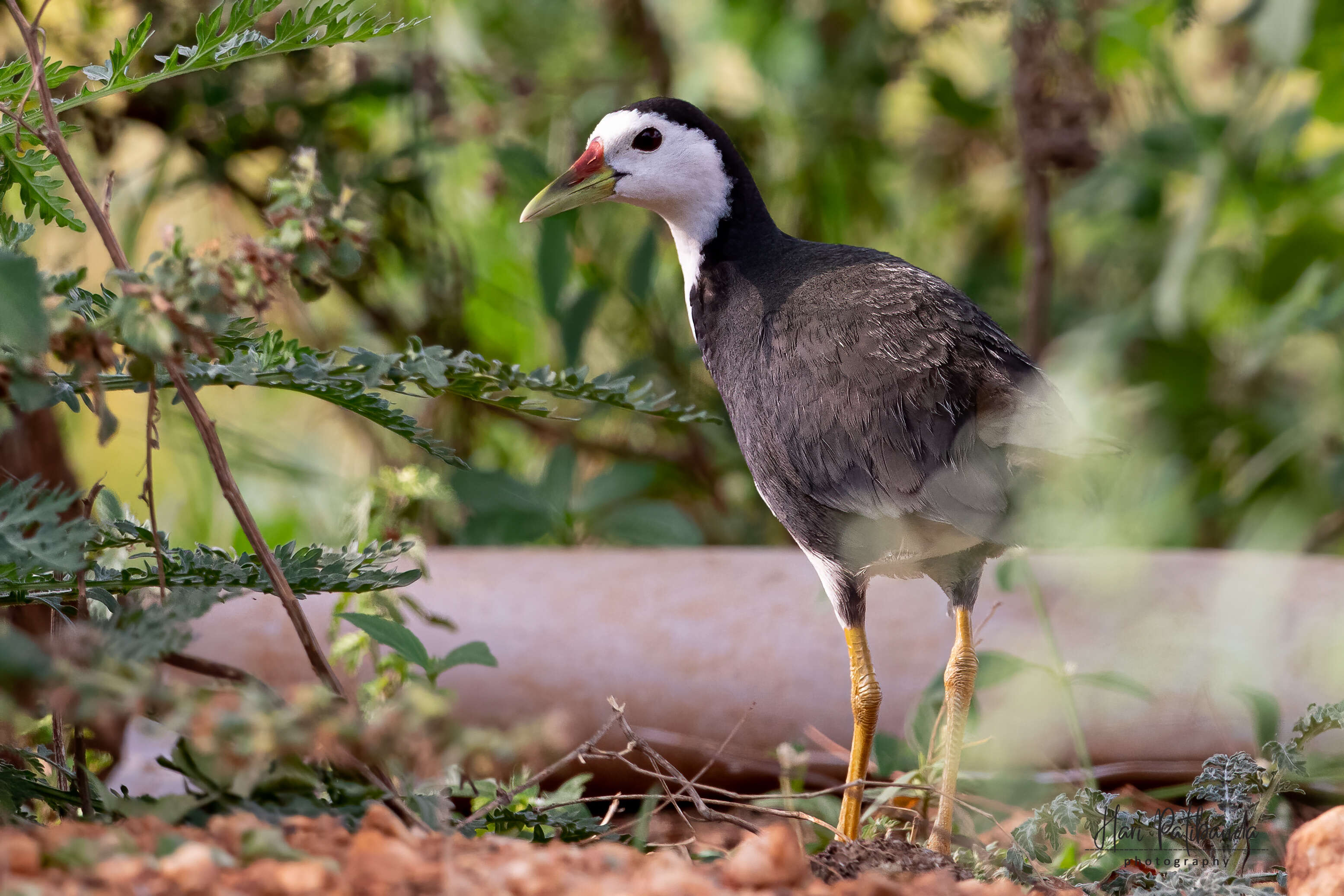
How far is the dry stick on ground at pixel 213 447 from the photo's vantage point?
1.04 meters

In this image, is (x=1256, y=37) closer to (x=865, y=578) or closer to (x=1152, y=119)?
(x=1152, y=119)

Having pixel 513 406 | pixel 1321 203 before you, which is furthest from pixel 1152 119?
pixel 513 406

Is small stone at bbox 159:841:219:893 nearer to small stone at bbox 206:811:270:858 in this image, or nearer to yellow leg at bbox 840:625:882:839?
small stone at bbox 206:811:270:858

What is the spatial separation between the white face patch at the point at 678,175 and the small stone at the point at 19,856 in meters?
1.17

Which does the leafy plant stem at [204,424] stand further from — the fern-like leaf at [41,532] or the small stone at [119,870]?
the small stone at [119,870]

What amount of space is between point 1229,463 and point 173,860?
3.26 m

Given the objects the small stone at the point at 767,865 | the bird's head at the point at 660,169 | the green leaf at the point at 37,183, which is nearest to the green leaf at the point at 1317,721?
the small stone at the point at 767,865

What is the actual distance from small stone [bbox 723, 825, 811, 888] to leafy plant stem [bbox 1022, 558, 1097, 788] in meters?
0.69

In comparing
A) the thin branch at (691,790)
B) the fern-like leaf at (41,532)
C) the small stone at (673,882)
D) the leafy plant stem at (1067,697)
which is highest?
the fern-like leaf at (41,532)

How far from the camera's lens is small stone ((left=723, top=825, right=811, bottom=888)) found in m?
0.94

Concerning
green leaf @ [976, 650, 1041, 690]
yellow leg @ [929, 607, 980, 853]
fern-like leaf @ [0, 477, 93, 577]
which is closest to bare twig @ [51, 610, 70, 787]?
fern-like leaf @ [0, 477, 93, 577]

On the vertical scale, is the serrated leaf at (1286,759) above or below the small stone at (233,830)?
below

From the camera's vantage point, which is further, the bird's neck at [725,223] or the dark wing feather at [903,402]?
the bird's neck at [725,223]

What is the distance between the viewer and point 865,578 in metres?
1.65
